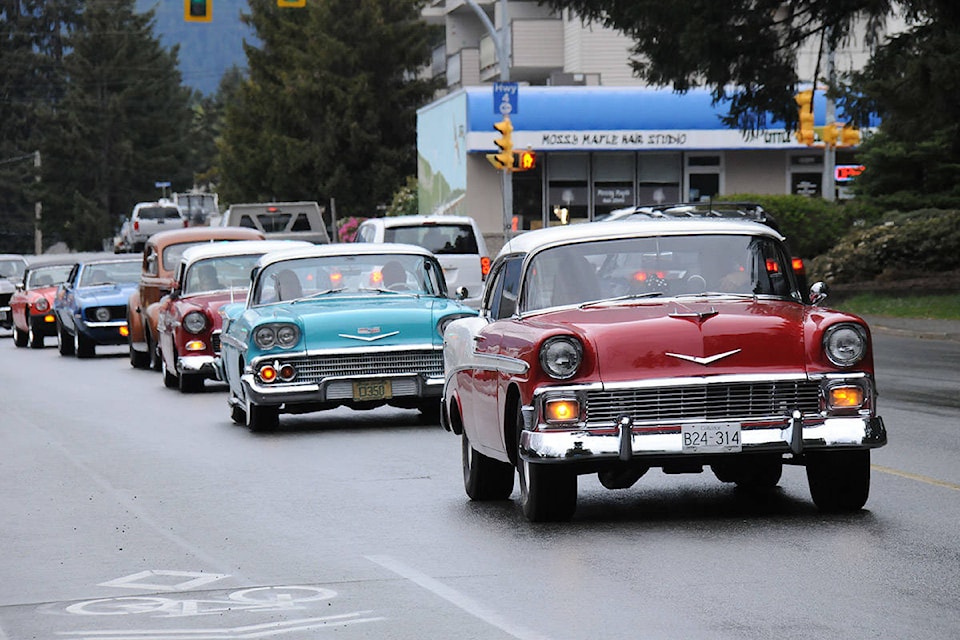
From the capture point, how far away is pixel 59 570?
9.69m

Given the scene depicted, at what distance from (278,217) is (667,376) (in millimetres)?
34578

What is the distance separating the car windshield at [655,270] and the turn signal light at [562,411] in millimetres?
1046

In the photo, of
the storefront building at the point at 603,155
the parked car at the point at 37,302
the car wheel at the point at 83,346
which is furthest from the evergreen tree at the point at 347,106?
the car wheel at the point at 83,346

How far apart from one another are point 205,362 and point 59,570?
12308 mm

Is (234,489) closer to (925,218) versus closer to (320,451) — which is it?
(320,451)

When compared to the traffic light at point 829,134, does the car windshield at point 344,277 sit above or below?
below

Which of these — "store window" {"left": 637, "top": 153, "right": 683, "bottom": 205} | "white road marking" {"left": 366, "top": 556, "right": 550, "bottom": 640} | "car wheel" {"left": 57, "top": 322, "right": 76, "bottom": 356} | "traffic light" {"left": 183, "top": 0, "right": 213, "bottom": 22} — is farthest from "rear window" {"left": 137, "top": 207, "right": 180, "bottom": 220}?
"white road marking" {"left": 366, "top": 556, "right": 550, "bottom": 640}

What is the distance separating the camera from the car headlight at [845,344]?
10422 millimetres

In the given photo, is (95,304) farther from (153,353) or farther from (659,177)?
(659,177)

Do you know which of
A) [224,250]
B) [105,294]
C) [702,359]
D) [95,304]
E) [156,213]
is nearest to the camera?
[702,359]

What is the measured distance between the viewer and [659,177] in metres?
59.0

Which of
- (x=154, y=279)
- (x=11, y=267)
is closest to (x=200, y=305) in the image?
(x=154, y=279)

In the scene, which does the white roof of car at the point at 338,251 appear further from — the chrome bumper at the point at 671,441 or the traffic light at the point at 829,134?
the traffic light at the point at 829,134

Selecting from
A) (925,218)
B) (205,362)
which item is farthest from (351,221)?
(205,362)
